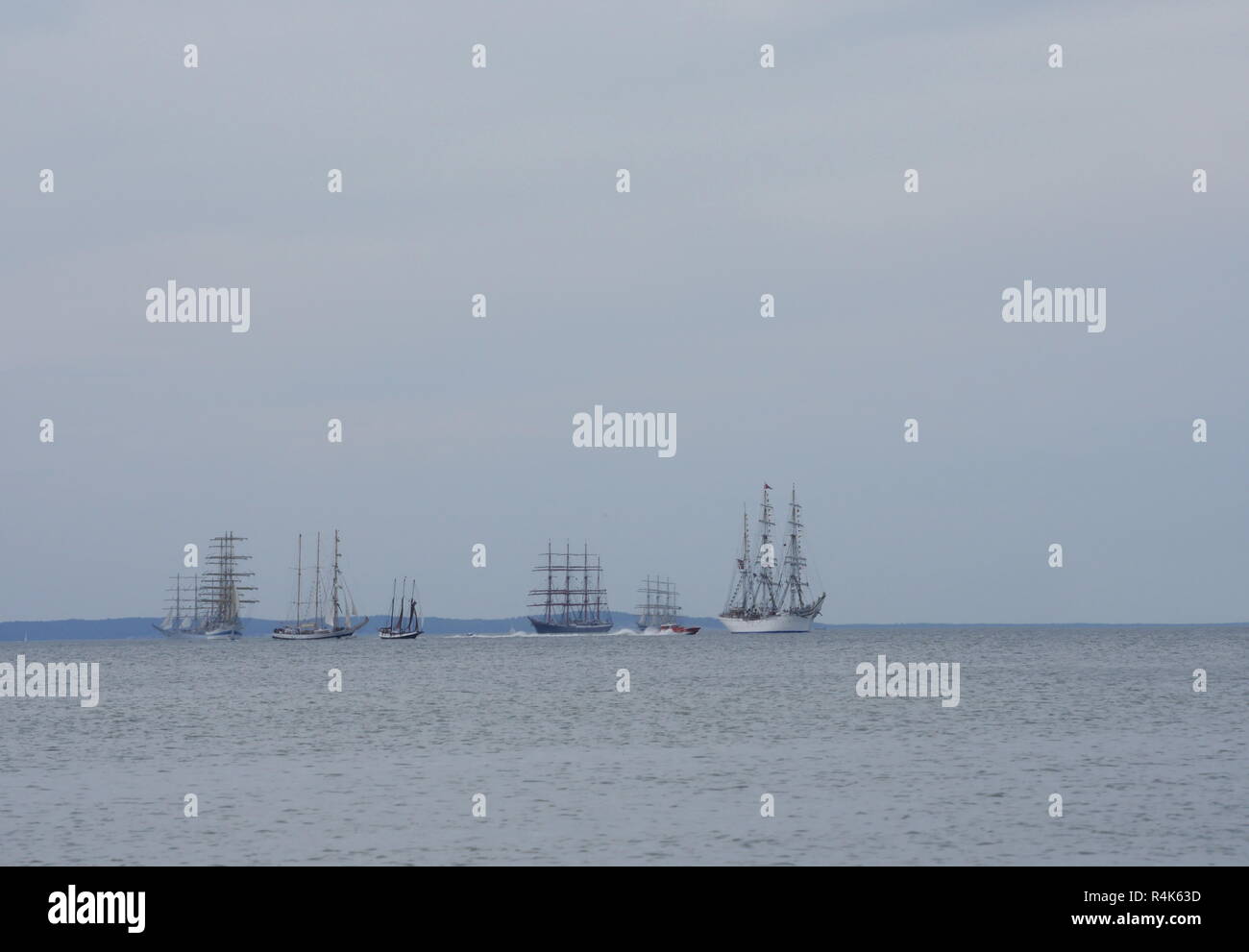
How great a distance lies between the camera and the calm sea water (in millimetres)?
30312

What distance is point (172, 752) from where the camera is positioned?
170ft

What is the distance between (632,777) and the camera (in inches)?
1657

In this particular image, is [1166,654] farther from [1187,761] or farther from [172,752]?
[172,752]

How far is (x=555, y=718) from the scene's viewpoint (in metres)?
65.7

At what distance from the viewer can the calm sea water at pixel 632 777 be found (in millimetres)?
30312

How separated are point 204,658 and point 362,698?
101 m

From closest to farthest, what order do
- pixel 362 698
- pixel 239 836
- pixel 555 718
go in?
pixel 239 836, pixel 555 718, pixel 362 698
